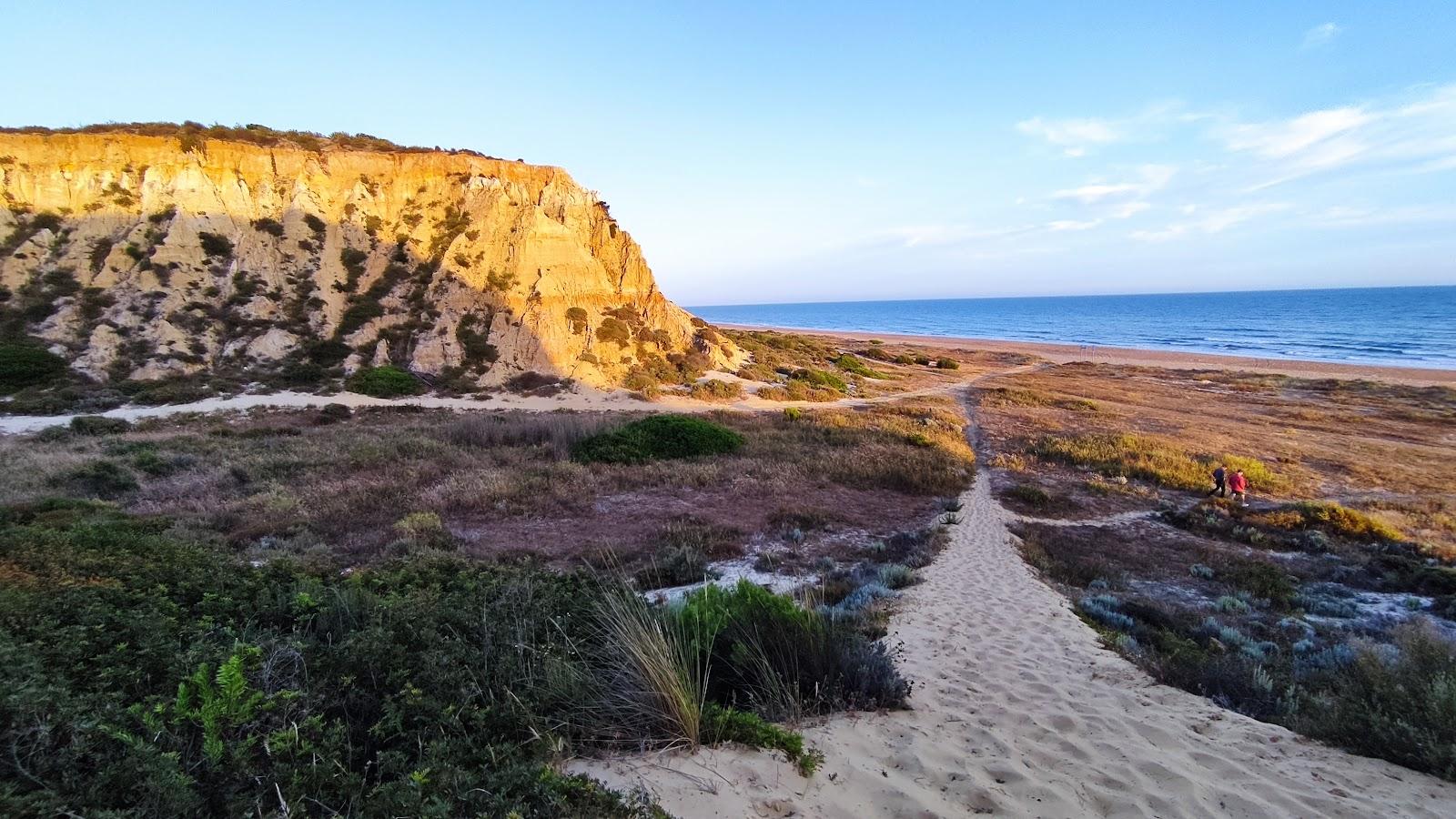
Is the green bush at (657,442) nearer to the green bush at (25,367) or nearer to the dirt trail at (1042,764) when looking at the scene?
the dirt trail at (1042,764)

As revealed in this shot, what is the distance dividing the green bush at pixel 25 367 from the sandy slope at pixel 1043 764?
3256 cm

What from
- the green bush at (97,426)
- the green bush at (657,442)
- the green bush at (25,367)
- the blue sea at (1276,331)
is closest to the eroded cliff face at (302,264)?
the green bush at (25,367)

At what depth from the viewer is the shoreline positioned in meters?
41.1

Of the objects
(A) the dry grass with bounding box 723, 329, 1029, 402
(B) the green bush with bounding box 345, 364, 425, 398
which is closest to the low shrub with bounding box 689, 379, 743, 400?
(A) the dry grass with bounding box 723, 329, 1029, 402

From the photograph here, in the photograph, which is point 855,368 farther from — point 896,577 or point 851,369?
point 896,577

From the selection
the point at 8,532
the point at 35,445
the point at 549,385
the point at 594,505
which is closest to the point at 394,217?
the point at 549,385

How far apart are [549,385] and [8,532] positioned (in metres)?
22.2

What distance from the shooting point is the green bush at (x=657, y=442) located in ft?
54.3

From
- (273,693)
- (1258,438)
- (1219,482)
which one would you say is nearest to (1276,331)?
(1258,438)

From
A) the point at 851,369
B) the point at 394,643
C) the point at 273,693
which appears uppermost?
the point at 273,693

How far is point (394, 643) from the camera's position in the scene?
154 inches

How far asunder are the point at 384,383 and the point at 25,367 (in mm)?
12462

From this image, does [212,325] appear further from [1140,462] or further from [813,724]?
[1140,462]

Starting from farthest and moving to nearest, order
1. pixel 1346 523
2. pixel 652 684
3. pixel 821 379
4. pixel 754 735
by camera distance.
Answer: pixel 821 379, pixel 1346 523, pixel 652 684, pixel 754 735
